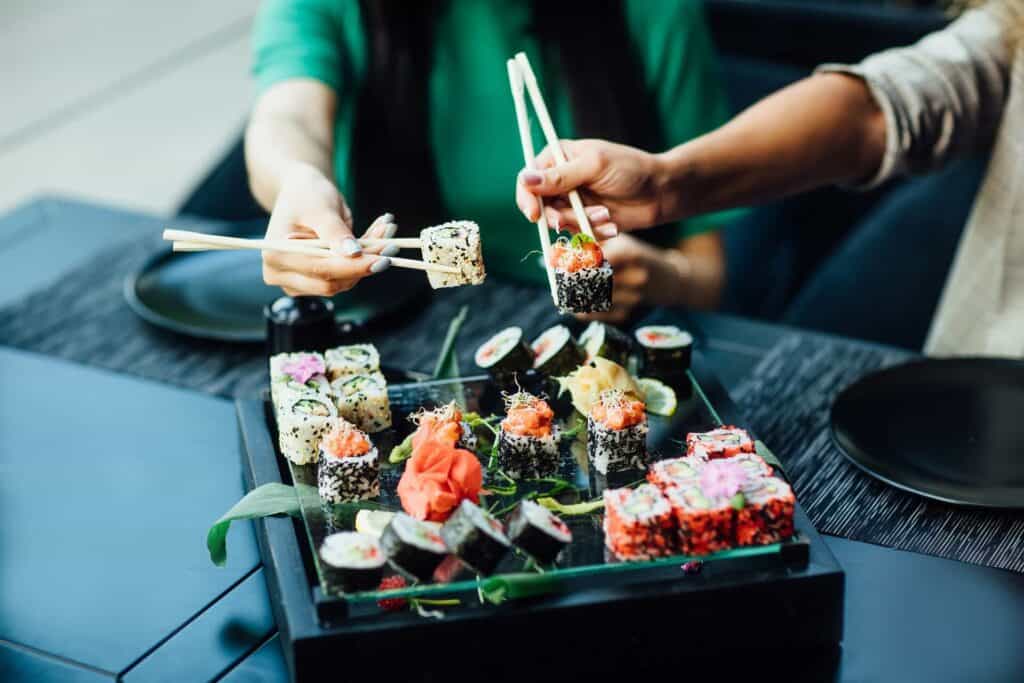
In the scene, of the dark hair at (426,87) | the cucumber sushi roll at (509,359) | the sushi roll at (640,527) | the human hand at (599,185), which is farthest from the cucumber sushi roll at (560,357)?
the dark hair at (426,87)

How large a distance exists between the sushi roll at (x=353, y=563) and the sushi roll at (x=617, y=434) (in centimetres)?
31

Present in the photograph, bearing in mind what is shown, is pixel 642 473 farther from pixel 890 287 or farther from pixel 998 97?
pixel 890 287

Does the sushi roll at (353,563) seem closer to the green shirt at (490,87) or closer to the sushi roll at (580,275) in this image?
the sushi roll at (580,275)

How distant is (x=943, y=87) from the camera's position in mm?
2012

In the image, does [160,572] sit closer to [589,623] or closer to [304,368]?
[304,368]

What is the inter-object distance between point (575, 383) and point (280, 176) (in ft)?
2.26

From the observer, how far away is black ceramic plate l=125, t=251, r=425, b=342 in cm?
202

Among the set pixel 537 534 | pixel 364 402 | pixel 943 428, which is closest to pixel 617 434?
pixel 537 534

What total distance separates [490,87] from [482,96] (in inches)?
1.0

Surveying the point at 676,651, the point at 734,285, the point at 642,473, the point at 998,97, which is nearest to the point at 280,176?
the point at 642,473

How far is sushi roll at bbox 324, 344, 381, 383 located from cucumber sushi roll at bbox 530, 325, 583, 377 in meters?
0.22

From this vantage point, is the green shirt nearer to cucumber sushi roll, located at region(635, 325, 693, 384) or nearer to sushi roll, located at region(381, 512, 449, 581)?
cucumber sushi roll, located at region(635, 325, 693, 384)

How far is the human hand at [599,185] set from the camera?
146 cm

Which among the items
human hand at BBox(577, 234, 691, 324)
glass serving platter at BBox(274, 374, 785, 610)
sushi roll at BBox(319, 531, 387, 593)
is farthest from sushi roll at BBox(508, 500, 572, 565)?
human hand at BBox(577, 234, 691, 324)
